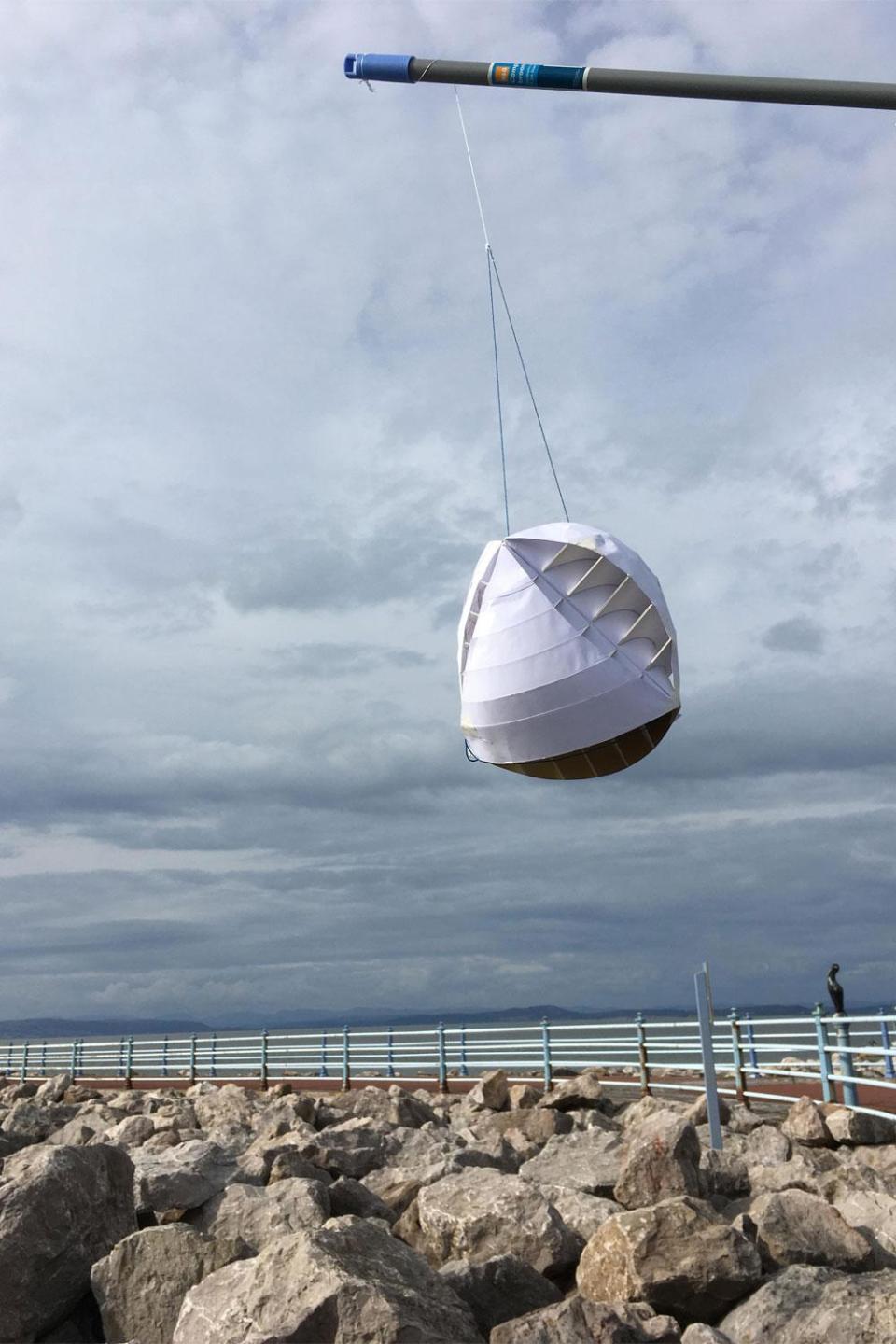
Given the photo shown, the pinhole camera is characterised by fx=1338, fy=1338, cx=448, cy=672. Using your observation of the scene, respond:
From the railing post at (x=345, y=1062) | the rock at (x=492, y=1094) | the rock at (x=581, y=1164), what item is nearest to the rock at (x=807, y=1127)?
the rock at (x=581, y=1164)

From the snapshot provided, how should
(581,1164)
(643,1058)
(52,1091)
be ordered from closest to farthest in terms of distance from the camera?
1. (581,1164)
2. (643,1058)
3. (52,1091)

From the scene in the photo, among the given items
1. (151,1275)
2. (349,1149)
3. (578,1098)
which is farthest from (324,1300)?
(578,1098)

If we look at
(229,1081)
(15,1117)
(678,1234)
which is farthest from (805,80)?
(229,1081)

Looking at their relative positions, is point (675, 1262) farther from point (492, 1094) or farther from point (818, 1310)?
point (492, 1094)

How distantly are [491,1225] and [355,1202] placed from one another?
1552 millimetres

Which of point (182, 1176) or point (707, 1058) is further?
point (707, 1058)

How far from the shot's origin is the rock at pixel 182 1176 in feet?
34.2

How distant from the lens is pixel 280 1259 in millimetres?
7031

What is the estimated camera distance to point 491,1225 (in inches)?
346

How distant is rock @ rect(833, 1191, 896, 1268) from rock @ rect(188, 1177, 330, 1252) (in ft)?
11.9

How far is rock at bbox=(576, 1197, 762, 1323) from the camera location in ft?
24.9

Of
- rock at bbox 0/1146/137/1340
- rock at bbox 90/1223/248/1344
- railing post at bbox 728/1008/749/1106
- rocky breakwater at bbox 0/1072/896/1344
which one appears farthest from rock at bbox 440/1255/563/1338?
railing post at bbox 728/1008/749/1106

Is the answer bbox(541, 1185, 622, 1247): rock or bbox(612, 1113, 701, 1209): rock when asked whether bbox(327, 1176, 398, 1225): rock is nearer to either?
bbox(541, 1185, 622, 1247): rock

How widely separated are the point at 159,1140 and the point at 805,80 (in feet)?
39.6
